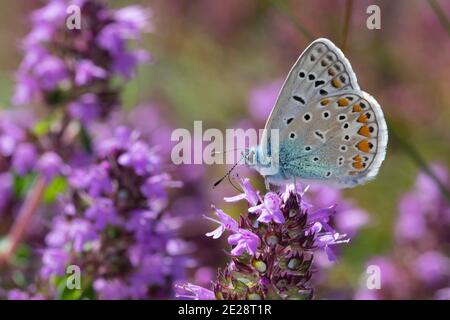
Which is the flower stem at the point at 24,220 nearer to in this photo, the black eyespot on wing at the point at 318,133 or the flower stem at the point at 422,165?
the black eyespot on wing at the point at 318,133

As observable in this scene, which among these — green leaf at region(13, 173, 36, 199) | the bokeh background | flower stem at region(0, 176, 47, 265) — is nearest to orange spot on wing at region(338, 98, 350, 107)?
the bokeh background

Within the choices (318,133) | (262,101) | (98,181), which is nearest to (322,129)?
(318,133)

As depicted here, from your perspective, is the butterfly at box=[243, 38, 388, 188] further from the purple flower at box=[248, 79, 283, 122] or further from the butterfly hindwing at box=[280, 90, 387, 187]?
the purple flower at box=[248, 79, 283, 122]

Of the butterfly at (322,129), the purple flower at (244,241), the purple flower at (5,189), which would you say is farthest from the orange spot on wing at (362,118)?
the purple flower at (5,189)

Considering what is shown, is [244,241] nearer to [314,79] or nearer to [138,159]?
[314,79]

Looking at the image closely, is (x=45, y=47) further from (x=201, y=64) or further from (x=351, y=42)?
(x=351, y=42)
